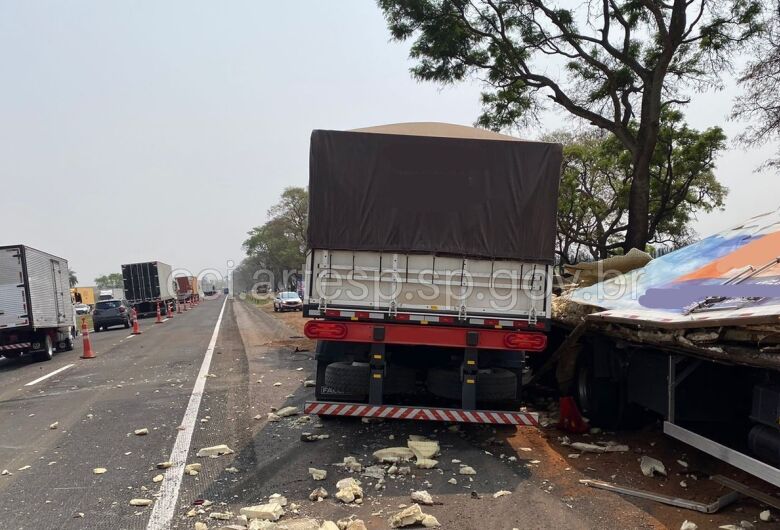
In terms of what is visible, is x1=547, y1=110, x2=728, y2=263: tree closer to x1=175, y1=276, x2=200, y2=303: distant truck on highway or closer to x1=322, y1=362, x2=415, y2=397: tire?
x1=322, y1=362, x2=415, y2=397: tire

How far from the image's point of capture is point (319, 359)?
23.3 feet

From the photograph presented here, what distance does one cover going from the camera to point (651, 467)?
5.57 meters

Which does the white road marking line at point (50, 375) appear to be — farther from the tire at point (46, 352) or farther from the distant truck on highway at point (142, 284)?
the distant truck on highway at point (142, 284)

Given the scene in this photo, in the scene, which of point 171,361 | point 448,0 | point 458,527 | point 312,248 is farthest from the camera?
point 448,0

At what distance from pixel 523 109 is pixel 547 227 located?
50.7 feet

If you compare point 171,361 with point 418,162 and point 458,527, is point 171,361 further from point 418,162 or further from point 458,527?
point 458,527

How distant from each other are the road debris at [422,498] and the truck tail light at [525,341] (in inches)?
83.5

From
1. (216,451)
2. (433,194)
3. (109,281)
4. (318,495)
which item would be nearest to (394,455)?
(318,495)

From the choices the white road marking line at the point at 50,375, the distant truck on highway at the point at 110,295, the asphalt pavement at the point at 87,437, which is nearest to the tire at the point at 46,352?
the asphalt pavement at the point at 87,437

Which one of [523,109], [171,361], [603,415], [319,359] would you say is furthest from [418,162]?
[523,109]

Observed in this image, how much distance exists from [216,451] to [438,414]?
2493mm

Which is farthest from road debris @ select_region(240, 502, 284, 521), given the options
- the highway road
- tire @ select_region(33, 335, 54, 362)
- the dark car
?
the dark car

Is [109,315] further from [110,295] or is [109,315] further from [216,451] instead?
[216,451]

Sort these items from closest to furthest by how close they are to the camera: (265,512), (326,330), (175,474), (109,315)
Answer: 1. (265,512)
2. (175,474)
3. (326,330)
4. (109,315)
